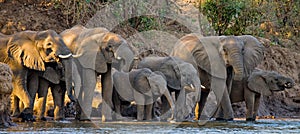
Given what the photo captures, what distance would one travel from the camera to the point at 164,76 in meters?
19.2

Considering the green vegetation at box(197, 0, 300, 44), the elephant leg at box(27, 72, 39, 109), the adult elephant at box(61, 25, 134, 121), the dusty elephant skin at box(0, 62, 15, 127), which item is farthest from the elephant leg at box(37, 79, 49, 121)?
the green vegetation at box(197, 0, 300, 44)

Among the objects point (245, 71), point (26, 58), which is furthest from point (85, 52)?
point (245, 71)

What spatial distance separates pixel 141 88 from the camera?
18797 mm

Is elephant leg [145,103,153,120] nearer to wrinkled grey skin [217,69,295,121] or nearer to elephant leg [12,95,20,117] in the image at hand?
wrinkled grey skin [217,69,295,121]

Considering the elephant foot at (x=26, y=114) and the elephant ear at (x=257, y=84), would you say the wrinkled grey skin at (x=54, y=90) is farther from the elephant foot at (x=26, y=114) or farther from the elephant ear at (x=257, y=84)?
the elephant ear at (x=257, y=84)

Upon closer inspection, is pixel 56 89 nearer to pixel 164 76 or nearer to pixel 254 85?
pixel 164 76

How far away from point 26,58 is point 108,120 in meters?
1.99

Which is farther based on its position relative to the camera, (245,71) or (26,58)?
(245,71)

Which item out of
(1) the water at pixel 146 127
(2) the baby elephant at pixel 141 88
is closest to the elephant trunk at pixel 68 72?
(1) the water at pixel 146 127

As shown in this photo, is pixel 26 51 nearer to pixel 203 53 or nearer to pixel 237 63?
pixel 203 53

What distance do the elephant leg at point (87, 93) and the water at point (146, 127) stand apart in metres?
0.31

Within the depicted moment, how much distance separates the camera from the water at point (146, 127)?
15008 mm

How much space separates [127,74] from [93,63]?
4.16 feet

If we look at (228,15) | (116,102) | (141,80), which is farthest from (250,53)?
(228,15)
